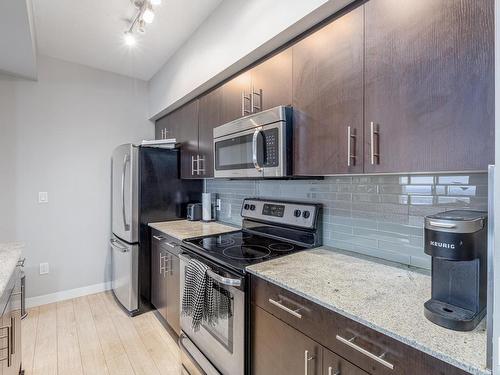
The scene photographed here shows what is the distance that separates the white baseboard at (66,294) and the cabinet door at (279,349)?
2517 mm

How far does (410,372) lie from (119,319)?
2.52 meters

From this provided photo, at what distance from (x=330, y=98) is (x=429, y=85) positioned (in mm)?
428

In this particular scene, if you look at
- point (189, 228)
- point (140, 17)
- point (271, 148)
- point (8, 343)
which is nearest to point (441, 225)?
point (271, 148)

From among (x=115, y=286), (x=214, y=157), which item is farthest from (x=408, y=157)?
(x=115, y=286)

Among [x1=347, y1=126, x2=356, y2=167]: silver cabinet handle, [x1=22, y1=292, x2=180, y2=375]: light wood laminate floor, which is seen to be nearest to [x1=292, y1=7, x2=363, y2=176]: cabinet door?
[x1=347, y1=126, x2=356, y2=167]: silver cabinet handle

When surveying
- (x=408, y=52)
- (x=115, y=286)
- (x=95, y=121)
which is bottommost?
(x=115, y=286)

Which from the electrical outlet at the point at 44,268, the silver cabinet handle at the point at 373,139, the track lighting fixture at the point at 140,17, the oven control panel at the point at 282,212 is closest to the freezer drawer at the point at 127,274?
the electrical outlet at the point at 44,268

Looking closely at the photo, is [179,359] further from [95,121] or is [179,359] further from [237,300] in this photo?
[95,121]

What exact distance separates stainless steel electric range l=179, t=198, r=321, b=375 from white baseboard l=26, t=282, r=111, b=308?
171 centimetres

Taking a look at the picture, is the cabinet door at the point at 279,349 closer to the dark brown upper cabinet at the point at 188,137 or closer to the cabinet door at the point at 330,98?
the cabinet door at the point at 330,98

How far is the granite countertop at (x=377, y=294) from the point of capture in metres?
0.72

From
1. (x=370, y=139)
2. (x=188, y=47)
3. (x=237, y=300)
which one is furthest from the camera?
(x=188, y=47)

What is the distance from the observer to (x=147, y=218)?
2.63 m

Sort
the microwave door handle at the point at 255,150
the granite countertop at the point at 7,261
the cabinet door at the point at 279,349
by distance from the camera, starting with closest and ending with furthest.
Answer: the cabinet door at the point at 279,349
the granite countertop at the point at 7,261
the microwave door handle at the point at 255,150
